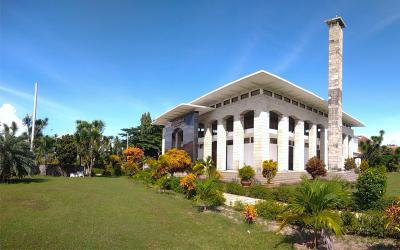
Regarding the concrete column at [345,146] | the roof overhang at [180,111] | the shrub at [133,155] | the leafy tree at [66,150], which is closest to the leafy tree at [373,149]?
the concrete column at [345,146]

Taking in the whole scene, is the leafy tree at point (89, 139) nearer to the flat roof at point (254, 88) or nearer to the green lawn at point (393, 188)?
the flat roof at point (254, 88)

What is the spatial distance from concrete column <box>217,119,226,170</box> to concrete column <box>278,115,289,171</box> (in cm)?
651

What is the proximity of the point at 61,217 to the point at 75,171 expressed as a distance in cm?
3217

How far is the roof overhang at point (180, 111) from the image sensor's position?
117ft

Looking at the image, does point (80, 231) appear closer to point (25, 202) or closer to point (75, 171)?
point (25, 202)

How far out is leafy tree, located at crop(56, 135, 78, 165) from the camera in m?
42.0

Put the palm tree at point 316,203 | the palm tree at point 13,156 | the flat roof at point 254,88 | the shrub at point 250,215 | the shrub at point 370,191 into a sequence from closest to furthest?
the palm tree at point 316,203 < the shrub at point 250,215 < the shrub at point 370,191 < the palm tree at point 13,156 < the flat roof at point 254,88

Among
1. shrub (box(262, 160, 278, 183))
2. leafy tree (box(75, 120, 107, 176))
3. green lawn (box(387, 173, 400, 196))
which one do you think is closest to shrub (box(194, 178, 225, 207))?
green lawn (box(387, 173, 400, 196))

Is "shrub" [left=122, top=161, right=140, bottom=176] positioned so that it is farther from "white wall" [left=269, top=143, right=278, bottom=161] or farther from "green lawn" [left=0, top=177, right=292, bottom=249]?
"green lawn" [left=0, top=177, right=292, bottom=249]

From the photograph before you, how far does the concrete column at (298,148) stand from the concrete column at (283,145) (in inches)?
102

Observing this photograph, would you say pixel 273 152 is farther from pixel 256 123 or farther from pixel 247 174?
pixel 247 174

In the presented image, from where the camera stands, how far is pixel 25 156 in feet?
75.5

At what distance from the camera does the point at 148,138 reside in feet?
199

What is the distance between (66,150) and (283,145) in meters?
29.9
